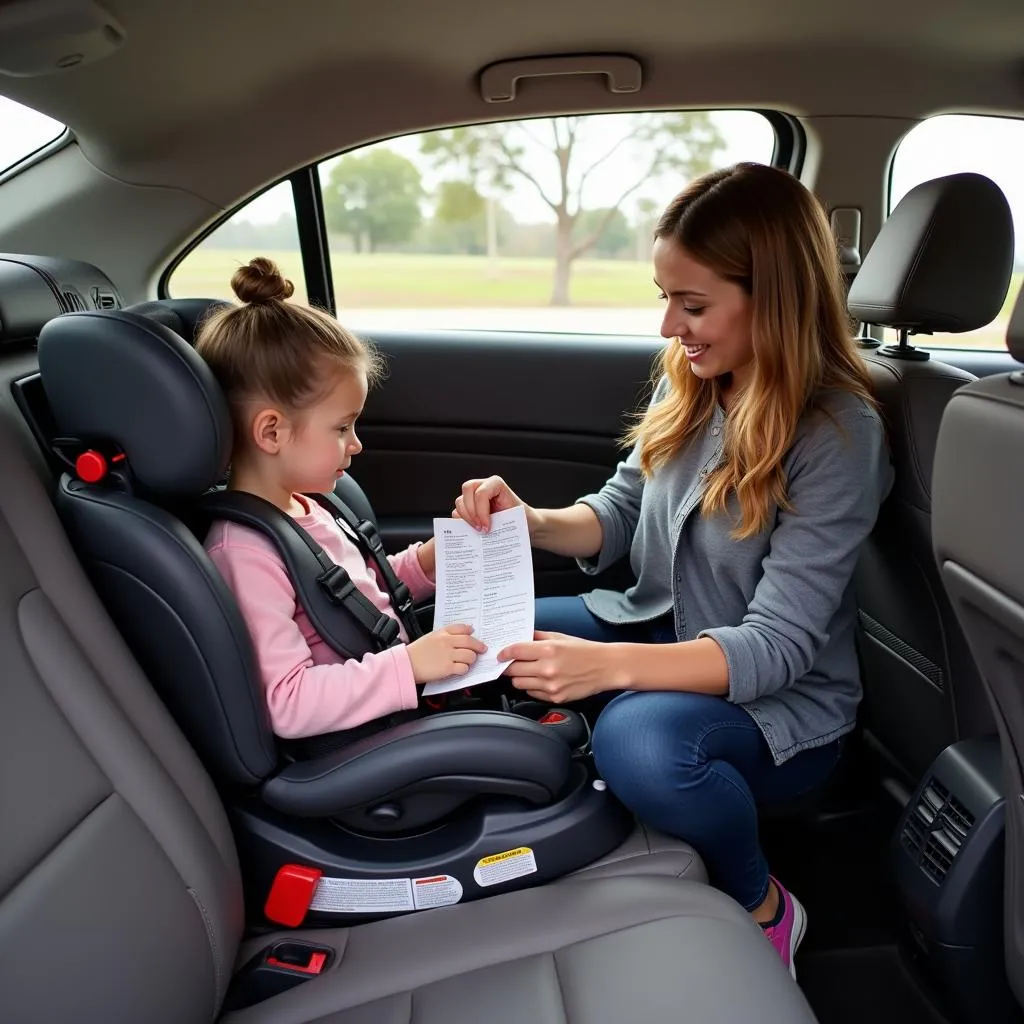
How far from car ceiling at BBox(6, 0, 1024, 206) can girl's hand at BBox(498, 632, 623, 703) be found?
1.31 m

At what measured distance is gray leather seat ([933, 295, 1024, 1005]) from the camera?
101cm

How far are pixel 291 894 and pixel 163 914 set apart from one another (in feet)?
0.91

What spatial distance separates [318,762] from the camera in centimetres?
134

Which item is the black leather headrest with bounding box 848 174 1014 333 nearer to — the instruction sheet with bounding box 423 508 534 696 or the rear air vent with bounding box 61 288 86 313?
the instruction sheet with bounding box 423 508 534 696

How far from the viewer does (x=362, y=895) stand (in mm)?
1336

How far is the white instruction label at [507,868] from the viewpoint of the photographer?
52.6 inches

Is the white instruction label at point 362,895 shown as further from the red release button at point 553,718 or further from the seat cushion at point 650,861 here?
the red release button at point 553,718

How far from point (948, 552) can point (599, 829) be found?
1.98ft

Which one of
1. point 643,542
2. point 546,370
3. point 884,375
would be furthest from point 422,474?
point 884,375

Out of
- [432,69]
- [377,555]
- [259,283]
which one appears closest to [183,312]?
[259,283]

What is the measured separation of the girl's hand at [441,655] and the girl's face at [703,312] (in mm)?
626

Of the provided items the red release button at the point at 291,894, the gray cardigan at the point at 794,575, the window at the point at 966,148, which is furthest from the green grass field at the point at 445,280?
the red release button at the point at 291,894

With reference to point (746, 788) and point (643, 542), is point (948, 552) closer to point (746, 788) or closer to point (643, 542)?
point (746, 788)

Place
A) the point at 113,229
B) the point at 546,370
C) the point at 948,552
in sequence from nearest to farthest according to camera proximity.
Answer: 1. the point at 948,552
2. the point at 113,229
3. the point at 546,370
